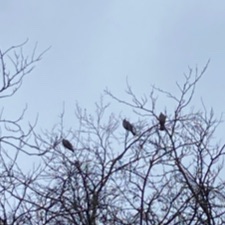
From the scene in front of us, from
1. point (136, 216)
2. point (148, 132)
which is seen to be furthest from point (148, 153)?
point (136, 216)

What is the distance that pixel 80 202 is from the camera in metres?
8.00

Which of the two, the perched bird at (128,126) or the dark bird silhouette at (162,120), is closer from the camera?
the dark bird silhouette at (162,120)

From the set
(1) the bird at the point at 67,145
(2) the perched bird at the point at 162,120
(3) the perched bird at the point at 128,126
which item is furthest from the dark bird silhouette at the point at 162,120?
(1) the bird at the point at 67,145

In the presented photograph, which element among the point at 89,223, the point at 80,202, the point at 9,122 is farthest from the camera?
the point at 80,202

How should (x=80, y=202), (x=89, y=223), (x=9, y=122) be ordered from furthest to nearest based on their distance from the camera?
(x=80, y=202)
(x=89, y=223)
(x=9, y=122)

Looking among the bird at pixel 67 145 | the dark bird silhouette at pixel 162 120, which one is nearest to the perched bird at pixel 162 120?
the dark bird silhouette at pixel 162 120

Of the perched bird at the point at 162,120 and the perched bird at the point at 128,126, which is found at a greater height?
the perched bird at the point at 128,126

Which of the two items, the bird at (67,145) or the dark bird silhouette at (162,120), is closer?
the dark bird silhouette at (162,120)

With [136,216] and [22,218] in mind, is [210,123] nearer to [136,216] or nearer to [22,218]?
[136,216]

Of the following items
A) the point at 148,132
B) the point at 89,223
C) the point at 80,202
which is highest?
the point at 148,132

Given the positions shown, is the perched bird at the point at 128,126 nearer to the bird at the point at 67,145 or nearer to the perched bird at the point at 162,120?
the perched bird at the point at 162,120

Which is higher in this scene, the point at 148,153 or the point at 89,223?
the point at 148,153

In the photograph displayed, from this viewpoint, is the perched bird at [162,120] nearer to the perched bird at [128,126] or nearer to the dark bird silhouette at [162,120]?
the dark bird silhouette at [162,120]

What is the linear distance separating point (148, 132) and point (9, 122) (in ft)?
6.69
